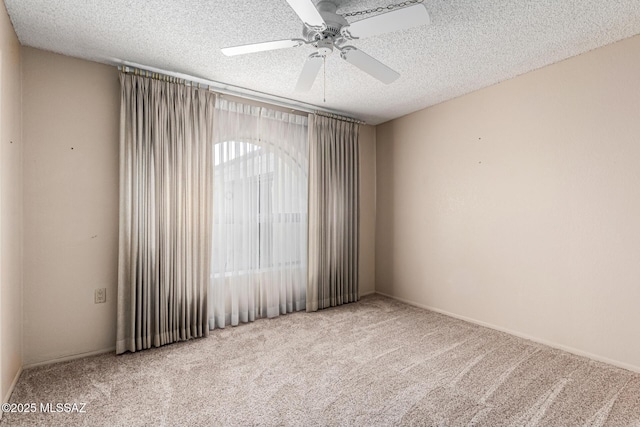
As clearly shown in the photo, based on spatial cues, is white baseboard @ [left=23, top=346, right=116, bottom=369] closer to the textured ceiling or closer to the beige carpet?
the beige carpet

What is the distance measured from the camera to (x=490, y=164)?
11.1 feet

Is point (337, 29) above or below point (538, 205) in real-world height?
above

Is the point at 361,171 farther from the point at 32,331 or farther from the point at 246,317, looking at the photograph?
Answer: the point at 32,331

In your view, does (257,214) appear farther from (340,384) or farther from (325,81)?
(340,384)

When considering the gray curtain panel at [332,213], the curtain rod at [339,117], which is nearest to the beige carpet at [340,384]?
the gray curtain panel at [332,213]

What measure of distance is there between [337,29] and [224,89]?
1782 millimetres

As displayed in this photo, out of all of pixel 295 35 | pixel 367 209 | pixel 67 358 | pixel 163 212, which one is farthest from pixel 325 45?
pixel 67 358

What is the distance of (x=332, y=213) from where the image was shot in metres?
4.14

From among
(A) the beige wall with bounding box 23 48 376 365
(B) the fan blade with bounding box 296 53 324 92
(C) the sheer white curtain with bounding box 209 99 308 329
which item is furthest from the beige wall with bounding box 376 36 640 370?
(A) the beige wall with bounding box 23 48 376 365

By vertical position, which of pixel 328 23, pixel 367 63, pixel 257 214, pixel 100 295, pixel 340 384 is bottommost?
pixel 340 384

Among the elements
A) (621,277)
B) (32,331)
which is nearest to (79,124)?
(32,331)

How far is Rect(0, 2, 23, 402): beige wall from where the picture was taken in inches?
→ 77.2

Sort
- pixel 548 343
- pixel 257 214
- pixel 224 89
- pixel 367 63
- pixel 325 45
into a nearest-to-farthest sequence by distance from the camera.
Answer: pixel 325 45, pixel 367 63, pixel 548 343, pixel 224 89, pixel 257 214

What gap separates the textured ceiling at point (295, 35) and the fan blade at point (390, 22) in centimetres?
27
